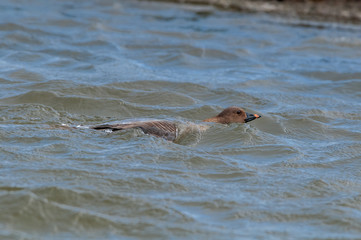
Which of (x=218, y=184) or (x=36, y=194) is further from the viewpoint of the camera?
(x=218, y=184)

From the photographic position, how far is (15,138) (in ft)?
24.5

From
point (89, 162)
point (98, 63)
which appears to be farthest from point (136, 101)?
point (89, 162)

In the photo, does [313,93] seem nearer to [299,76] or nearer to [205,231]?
[299,76]

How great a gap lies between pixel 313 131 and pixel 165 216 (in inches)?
166

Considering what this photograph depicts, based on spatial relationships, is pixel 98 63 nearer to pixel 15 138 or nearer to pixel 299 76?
pixel 299 76

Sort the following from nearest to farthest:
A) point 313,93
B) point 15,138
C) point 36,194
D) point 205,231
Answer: point 205,231 < point 36,194 < point 15,138 < point 313,93

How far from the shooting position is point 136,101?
10.3 meters

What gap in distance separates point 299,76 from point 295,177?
6.42m

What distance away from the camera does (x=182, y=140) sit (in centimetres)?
800

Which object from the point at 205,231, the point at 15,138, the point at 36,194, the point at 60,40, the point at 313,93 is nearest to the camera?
the point at 205,231

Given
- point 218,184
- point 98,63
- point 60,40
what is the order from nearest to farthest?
1. point 218,184
2. point 98,63
3. point 60,40

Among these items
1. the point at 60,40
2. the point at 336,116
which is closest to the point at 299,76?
the point at 336,116

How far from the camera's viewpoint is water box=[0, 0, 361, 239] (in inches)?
218

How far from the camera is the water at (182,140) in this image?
5.54m
